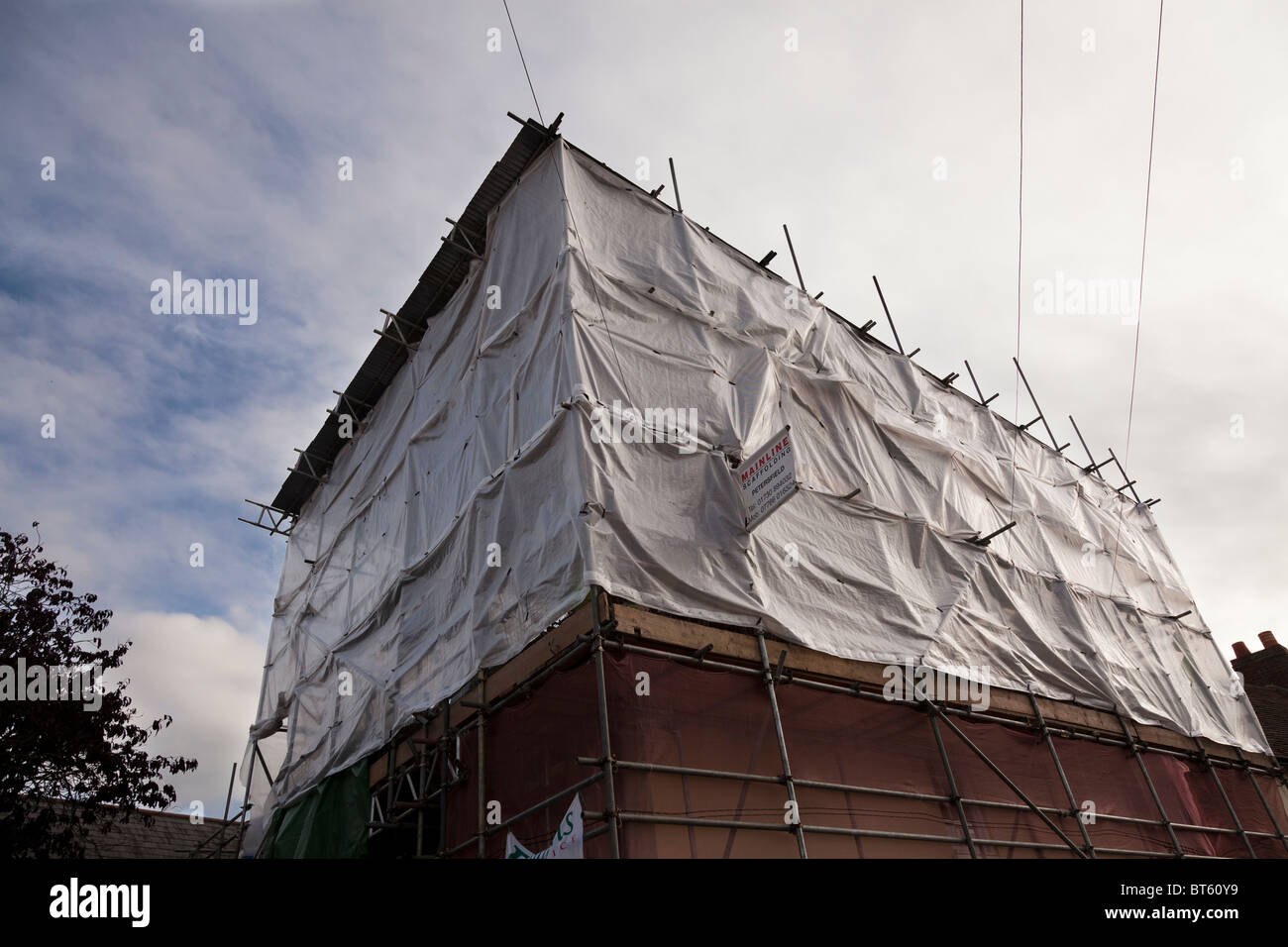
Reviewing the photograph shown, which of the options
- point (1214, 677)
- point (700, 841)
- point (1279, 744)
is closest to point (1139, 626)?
point (1214, 677)

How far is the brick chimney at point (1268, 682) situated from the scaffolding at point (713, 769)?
20.0 ft

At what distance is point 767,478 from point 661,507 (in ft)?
3.44

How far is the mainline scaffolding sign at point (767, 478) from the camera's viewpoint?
7.65 meters

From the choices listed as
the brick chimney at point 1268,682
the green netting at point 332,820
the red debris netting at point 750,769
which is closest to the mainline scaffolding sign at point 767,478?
the red debris netting at point 750,769

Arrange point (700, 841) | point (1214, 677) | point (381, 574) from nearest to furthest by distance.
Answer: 1. point (700, 841)
2. point (381, 574)
3. point (1214, 677)

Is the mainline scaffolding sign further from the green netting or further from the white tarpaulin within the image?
the green netting

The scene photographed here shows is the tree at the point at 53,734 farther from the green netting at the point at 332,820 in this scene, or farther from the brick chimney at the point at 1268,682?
the brick chimney at the point at 1268,682

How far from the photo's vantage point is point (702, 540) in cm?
789

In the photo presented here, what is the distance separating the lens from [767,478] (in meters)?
7.95

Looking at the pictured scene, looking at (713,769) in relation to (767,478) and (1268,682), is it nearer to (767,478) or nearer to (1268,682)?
(767,478)

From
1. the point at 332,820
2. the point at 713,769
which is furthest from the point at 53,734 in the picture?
the point at 713,769

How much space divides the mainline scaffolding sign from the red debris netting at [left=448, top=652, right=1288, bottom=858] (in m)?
1.59

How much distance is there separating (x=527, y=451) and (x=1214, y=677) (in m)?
12.6
